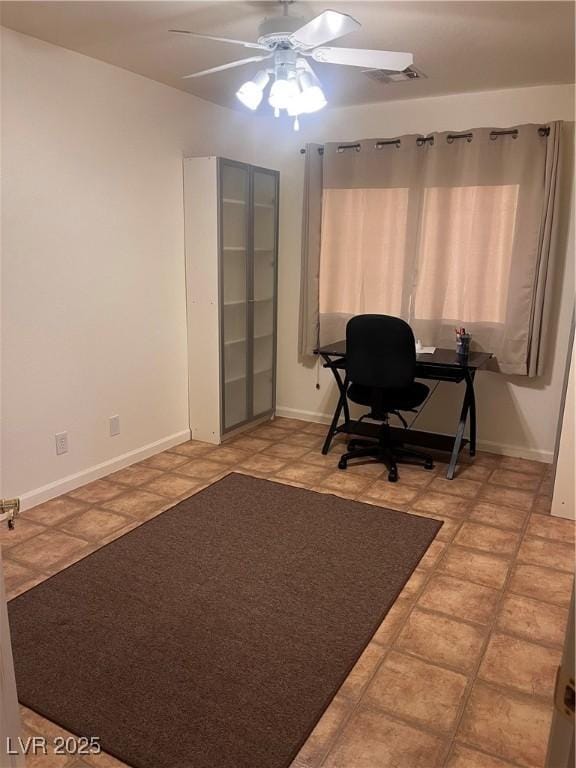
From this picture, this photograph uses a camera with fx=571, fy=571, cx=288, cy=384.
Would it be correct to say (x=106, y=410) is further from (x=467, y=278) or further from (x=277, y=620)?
(x=467, y=278)

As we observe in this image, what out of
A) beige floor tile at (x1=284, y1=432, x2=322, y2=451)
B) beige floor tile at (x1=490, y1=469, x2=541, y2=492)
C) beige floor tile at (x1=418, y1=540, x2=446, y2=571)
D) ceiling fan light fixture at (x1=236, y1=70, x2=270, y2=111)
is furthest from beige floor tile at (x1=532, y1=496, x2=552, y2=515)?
ceiling fan light fixture at (x1=236, y1=70, x2=270, y2=111)

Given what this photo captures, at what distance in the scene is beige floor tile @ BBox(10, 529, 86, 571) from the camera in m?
2.66

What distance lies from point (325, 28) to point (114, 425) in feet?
8.35

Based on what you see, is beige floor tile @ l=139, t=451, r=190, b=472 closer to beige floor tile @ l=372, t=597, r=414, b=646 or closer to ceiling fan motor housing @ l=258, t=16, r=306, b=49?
beige floor tile @ l=372, t=597, r=414, b=646

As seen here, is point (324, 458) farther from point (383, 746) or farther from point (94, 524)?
point (383, 746)

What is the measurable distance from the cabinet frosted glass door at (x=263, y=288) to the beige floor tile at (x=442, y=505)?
173cm

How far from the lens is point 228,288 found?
164 inches

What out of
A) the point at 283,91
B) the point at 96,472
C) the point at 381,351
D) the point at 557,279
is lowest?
the point at 96,472

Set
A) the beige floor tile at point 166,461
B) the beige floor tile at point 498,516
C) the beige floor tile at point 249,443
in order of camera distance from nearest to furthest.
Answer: the beige floor tile at point 498,516 < the beige floor tile at point 166,461 < the beige floor tile at point 249,443

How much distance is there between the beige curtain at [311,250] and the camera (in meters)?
4.36

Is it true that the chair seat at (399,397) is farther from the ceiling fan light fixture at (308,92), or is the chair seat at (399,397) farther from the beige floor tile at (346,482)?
the ceiling fan light fixture at (308,92)

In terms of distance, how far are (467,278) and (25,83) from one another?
9.45ft

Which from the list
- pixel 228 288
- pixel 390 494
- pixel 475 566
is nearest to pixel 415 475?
pixel 390 494

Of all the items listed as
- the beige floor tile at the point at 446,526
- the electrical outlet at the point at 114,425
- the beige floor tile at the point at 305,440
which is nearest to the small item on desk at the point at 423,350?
the beige floor tile at the point at 305,440
